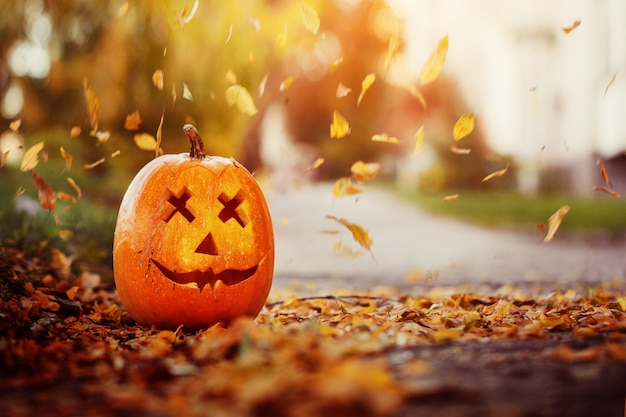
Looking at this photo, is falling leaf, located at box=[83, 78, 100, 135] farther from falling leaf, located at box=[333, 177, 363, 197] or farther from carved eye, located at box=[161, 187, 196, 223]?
falling leaf, located at box=[333, 177, 363, 197]

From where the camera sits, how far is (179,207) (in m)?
2.77

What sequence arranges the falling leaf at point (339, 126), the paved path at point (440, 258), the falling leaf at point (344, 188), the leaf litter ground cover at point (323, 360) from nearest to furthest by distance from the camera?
1. the leaf litter ground cover at point (323, 360)
2. the falling leaf at point (339, 126)
3. the falling leaf at point (344, 188)
4. the paved path at point (440, 258)

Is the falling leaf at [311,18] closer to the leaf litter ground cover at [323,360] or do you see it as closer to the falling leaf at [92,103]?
the falling leaf at [92,103]

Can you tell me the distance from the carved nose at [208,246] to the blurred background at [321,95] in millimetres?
626

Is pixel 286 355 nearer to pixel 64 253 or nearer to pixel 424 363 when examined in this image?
pixel 424 363

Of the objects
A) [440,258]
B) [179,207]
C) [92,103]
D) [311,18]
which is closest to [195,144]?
[179,207]

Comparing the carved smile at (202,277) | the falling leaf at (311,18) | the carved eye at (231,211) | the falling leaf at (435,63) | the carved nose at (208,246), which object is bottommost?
the carved smile at (202,277)

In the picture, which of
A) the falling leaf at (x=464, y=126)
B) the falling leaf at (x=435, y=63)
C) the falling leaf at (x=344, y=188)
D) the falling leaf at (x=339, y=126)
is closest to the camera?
the falling leaf at (x=435, y=63)

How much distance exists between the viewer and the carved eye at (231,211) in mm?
2777

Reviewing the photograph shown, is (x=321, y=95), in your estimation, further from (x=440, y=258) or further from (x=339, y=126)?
(x=339, y=126)

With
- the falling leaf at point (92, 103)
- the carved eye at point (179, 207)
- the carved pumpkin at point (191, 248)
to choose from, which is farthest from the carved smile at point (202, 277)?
the falling leaf at point (92, 103)

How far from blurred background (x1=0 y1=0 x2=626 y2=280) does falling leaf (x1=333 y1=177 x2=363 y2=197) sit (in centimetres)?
44

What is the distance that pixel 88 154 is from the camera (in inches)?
340

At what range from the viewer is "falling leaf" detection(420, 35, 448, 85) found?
254cm
